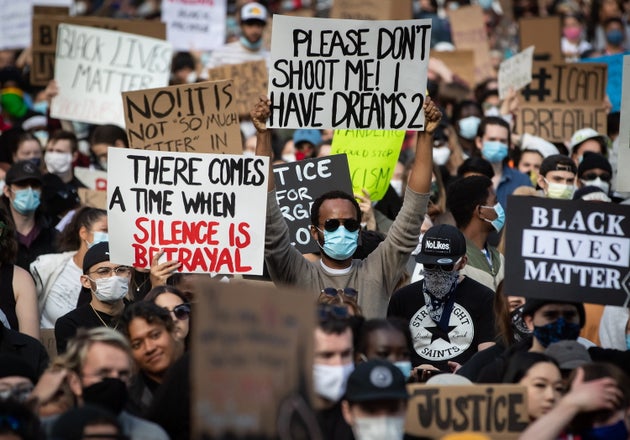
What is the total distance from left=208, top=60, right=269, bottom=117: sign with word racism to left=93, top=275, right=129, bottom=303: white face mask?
19.1ft

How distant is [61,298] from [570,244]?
380 centimetres

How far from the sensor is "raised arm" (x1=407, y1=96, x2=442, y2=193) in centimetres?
868

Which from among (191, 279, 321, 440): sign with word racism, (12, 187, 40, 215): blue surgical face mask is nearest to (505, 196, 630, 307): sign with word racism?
(191, 279, 321, 440): sign with word racism

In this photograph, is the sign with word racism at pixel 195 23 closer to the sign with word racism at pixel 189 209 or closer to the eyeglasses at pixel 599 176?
the eyeglasses at pixel 599 176

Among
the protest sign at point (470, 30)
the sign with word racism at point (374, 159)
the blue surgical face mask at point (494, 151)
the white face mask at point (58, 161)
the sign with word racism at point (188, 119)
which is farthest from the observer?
the protest sign at point (470, 30)

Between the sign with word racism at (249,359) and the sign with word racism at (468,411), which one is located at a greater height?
the sign with word racism at (249,359)

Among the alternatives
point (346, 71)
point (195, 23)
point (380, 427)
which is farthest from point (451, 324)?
point (195, 23)

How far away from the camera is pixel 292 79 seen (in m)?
9.62

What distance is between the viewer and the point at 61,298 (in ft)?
32.7

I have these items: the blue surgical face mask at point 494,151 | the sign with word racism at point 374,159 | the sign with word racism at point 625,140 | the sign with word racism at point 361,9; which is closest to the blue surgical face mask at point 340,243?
the sign with word racism at point 625,140

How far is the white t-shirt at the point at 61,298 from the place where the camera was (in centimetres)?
994

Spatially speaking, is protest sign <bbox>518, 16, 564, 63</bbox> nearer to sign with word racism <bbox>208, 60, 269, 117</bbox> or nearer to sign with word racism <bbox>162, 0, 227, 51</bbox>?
sign with word racism <bbox>208, 60, 269, 117</bbox>

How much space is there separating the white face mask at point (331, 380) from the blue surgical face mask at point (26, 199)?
491cm

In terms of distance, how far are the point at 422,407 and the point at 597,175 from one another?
18.6ft
